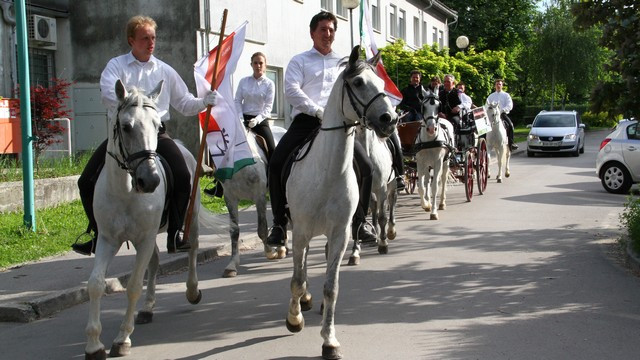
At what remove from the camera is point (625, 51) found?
27.9ft

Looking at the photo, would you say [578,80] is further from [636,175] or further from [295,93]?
[295,93]

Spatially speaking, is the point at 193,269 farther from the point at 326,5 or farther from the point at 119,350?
the point at 326,5

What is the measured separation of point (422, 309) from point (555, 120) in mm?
29266

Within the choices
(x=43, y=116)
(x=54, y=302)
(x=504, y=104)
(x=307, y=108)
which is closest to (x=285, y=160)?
(x=307, y=108)

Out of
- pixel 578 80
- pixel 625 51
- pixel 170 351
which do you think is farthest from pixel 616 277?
pixel 578 80

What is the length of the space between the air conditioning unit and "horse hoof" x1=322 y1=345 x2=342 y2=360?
15.4 metres

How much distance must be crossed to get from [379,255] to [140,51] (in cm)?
499

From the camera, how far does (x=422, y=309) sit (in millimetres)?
7207

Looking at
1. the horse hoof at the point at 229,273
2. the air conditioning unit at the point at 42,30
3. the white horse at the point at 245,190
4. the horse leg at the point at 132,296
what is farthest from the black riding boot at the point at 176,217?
the air conditioning unit at the point at 42,30

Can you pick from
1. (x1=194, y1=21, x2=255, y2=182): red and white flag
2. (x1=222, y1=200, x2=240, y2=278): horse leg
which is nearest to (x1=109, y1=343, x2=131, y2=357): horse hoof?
(x1=194, y1=21, x2=255, y2=182): red and white flag

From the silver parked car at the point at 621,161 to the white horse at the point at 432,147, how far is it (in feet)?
18.6

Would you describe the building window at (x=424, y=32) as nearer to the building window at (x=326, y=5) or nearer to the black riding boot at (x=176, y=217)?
the building window at (x=326, y=5)

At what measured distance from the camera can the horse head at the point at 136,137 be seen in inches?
211

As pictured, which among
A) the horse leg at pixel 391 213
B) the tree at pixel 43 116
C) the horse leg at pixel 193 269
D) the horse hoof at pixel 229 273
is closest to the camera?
the horse leg at pixel 193 269
